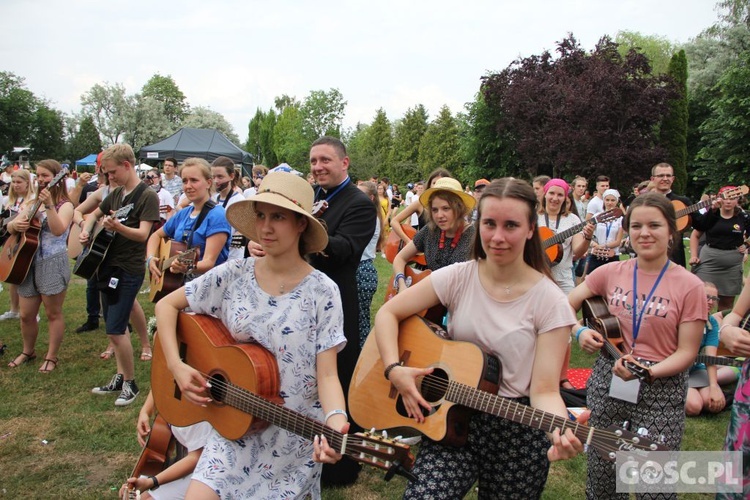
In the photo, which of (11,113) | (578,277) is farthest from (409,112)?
(578,277)

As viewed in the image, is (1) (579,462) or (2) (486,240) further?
(1) (579,462)

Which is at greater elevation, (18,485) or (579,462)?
(579,462)

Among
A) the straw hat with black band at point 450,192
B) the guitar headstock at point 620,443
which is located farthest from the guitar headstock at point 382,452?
the straw hat with black band at point 450,192

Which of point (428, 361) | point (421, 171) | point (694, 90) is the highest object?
point (694, 90)

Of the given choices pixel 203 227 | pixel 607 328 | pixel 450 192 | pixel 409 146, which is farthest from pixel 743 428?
pixel 409 146

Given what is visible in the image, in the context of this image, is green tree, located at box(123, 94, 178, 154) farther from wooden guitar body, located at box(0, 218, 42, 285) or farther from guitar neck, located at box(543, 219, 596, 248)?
guitar neck, located at box(543, 219, 596, 248)

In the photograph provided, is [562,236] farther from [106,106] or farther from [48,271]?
[106,106]

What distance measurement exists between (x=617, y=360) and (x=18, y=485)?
412 cm

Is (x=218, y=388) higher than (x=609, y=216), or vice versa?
(x=609, y=216)

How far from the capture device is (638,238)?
318 cm

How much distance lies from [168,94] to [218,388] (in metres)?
87.2

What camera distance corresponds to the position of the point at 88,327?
26.3ft

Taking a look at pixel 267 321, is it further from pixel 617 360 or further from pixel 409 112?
pixel 409 112

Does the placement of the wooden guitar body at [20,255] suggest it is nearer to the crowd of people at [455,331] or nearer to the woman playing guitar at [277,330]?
the crowd of people at [455,331]
